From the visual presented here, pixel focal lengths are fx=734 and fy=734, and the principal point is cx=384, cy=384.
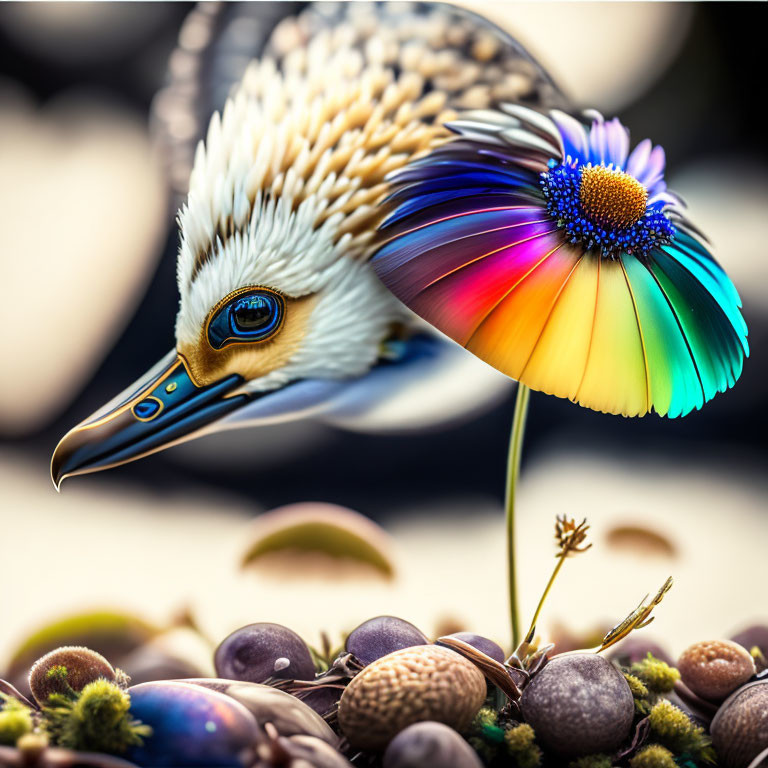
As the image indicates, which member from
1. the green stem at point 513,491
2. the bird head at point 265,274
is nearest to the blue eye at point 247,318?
the bird head at point 265,274

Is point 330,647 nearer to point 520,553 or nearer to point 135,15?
point 520,553

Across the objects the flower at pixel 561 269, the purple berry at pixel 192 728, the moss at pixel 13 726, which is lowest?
the moss at pixel 13 726

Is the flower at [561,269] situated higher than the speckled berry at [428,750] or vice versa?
the flower at [561,269]

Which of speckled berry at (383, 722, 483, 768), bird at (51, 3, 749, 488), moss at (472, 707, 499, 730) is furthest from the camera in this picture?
bird at (51, 3, 749, 488)

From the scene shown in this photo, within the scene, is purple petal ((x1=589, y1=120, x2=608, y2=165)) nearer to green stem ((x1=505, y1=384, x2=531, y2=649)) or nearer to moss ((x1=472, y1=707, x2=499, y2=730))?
green stem ((x1=505, y1=384, x2=531, y2=649))

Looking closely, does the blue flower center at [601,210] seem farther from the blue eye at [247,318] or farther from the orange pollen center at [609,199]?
the blue eye at [247,318]

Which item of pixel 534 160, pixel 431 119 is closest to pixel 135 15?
pixel 431 119

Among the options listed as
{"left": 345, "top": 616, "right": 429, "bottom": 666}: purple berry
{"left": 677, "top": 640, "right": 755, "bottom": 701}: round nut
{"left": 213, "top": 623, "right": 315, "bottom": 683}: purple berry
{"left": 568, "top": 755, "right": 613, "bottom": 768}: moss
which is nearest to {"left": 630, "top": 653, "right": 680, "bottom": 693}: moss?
{"left": 677, "top": 640, "right": 755, "bottom": 701}: round nut
